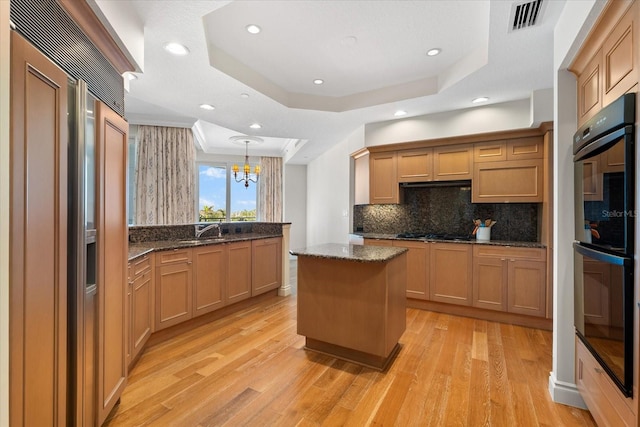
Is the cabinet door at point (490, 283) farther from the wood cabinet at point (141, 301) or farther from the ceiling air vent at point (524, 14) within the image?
the wood cabinet at point (141, 301)

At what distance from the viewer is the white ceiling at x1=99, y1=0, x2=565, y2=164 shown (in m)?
2.02

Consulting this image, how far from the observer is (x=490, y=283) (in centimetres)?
343

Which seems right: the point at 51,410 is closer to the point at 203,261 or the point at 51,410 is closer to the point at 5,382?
the point at 5,382

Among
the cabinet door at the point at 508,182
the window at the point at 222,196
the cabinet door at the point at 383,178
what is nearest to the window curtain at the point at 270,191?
the window at the point at 222,196

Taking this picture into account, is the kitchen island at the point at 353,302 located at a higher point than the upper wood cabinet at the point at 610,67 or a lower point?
lower

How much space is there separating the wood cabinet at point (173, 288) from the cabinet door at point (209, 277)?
0.08 m

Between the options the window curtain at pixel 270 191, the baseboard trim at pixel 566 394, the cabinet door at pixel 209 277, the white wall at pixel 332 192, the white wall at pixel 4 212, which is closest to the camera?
the white wall at pixel 4 212

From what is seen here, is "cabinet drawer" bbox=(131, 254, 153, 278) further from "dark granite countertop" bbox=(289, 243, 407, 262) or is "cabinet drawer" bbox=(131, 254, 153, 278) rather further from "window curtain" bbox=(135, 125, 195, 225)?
"window curtain" bbox=(135, 125, 195, 225)

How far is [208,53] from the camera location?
236 cm

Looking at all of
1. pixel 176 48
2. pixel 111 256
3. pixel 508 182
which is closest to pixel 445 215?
pixel 508 182

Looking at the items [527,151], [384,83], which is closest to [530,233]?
[527,151]

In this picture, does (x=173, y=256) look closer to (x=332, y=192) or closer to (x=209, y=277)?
(x=209, y=277)

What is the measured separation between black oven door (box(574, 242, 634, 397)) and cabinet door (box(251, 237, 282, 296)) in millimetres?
3268

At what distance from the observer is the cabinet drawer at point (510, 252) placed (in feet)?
10.6
